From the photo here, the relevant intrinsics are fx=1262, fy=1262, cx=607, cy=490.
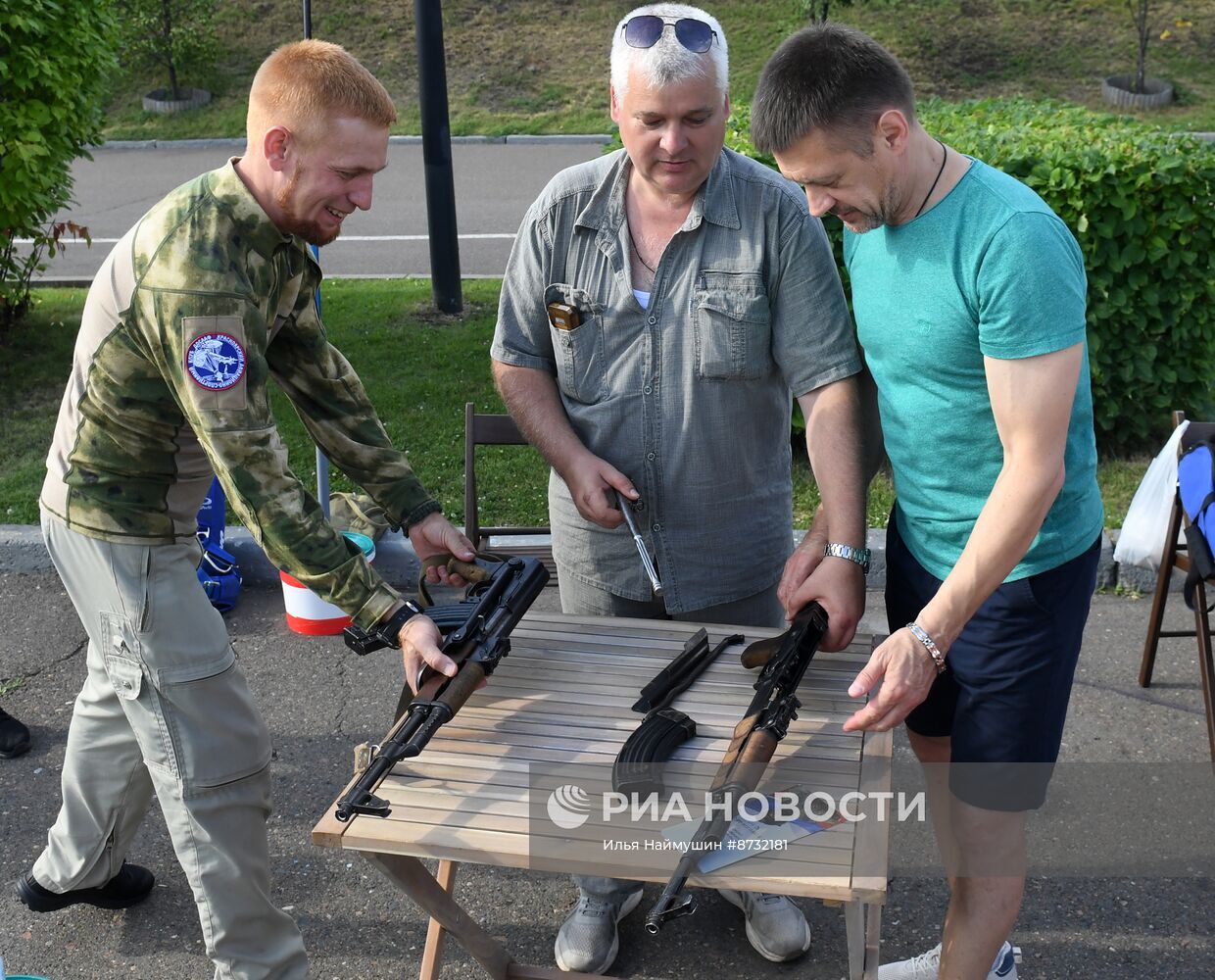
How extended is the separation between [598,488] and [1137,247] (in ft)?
13.2

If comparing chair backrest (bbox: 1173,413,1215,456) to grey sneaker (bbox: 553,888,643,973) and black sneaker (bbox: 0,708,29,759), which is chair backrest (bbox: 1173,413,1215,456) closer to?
grey sneaker (bbox: 553,888,643,973)

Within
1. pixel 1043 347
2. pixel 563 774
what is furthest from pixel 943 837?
pixel 1043 347

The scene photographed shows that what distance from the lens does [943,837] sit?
10.3 ft

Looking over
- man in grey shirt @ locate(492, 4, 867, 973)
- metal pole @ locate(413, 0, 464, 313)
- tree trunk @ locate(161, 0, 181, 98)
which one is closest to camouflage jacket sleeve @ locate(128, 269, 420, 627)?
man in grey shirt @ locate(492, 4, 867, 973)

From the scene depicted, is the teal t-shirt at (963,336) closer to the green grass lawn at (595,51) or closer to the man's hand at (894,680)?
the man's hand at (894,680)

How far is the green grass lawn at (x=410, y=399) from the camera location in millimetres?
6129

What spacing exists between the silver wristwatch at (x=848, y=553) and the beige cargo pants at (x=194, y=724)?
1.41 meters

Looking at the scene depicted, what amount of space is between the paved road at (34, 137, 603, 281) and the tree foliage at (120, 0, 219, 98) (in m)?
2.23

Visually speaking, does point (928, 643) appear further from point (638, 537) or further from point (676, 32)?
point (676, 32)

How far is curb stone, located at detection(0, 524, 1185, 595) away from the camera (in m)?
5.39

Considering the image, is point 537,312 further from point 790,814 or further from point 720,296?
point 790,814

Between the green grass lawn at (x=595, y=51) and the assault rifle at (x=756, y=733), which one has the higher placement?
the assault rifle at (x=756, y=733)

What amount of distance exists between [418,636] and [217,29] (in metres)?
20.9

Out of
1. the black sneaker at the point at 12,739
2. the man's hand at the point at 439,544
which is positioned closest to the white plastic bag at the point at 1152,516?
the man's hand at the point at 439,544
